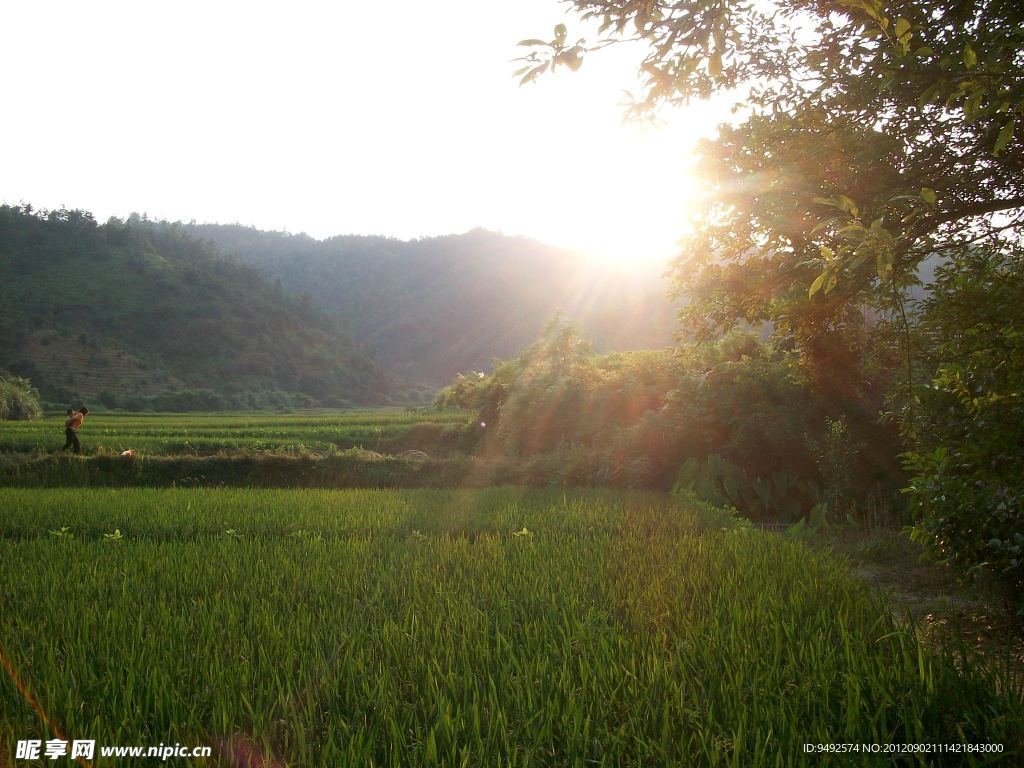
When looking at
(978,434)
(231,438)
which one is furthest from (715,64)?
(231,438)

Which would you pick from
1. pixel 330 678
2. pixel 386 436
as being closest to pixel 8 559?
pixel 330 678

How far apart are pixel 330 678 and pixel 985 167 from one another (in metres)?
5.72

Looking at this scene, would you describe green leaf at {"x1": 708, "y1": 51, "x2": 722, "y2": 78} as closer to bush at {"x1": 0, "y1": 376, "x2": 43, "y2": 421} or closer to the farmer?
the farmer

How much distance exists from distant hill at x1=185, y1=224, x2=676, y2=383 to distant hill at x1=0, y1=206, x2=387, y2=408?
15.0m

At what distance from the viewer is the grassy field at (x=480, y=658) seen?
221 centimetres

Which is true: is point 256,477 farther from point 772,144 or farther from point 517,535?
point 772,144

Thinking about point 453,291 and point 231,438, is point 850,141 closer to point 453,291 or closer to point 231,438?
point 231,438

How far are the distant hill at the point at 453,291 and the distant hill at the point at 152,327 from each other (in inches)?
590

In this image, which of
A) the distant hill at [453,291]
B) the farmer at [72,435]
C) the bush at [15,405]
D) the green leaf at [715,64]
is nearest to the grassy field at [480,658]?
the green leaf at [715,64]

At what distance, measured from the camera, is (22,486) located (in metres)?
11.7

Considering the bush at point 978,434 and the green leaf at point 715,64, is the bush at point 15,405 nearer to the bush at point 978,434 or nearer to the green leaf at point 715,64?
the green leaf at point 715,64

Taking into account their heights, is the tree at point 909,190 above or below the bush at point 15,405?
above

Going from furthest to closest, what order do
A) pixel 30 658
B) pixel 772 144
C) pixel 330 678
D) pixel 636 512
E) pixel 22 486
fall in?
pixel 22 486
pixel 636 512
pixel 772 144
pixel 30 658
pixel 330 678

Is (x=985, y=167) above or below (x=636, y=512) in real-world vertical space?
above
